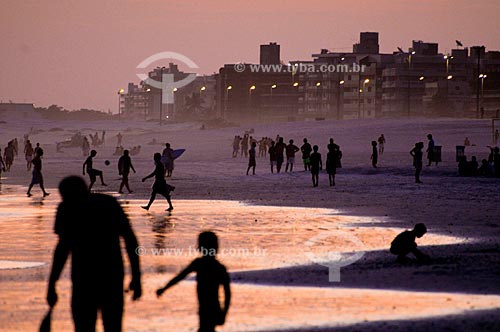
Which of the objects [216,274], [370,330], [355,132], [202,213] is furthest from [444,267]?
[355,132]

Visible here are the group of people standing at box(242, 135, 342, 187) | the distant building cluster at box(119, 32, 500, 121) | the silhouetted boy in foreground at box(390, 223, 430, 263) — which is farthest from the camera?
the distant building cluster at box(119, 32, 500, 121)

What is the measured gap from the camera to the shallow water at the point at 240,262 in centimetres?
1071

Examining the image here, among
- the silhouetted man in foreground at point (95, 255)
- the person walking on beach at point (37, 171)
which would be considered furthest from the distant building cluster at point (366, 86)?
the silhouetted man in foreground at point (95, 255)

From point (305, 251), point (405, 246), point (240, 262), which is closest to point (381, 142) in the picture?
point (305, 251)

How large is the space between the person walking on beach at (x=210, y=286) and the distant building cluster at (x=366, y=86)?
125246 mm

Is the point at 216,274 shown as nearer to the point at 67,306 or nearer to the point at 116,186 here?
the point at 67,306

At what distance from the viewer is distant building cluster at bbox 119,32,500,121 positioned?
150 metres

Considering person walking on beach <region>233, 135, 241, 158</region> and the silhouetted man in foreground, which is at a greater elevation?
person walking on beach <region>233, 135, 241, 158</region>

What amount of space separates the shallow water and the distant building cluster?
111m

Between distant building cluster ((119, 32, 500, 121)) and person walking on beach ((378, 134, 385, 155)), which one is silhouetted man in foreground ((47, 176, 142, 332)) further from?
distant building cluster ((119, 32, 500, 121))

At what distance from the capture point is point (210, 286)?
809 centimetres

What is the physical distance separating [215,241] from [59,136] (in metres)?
132

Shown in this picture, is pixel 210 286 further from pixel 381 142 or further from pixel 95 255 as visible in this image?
pixel 381 142
